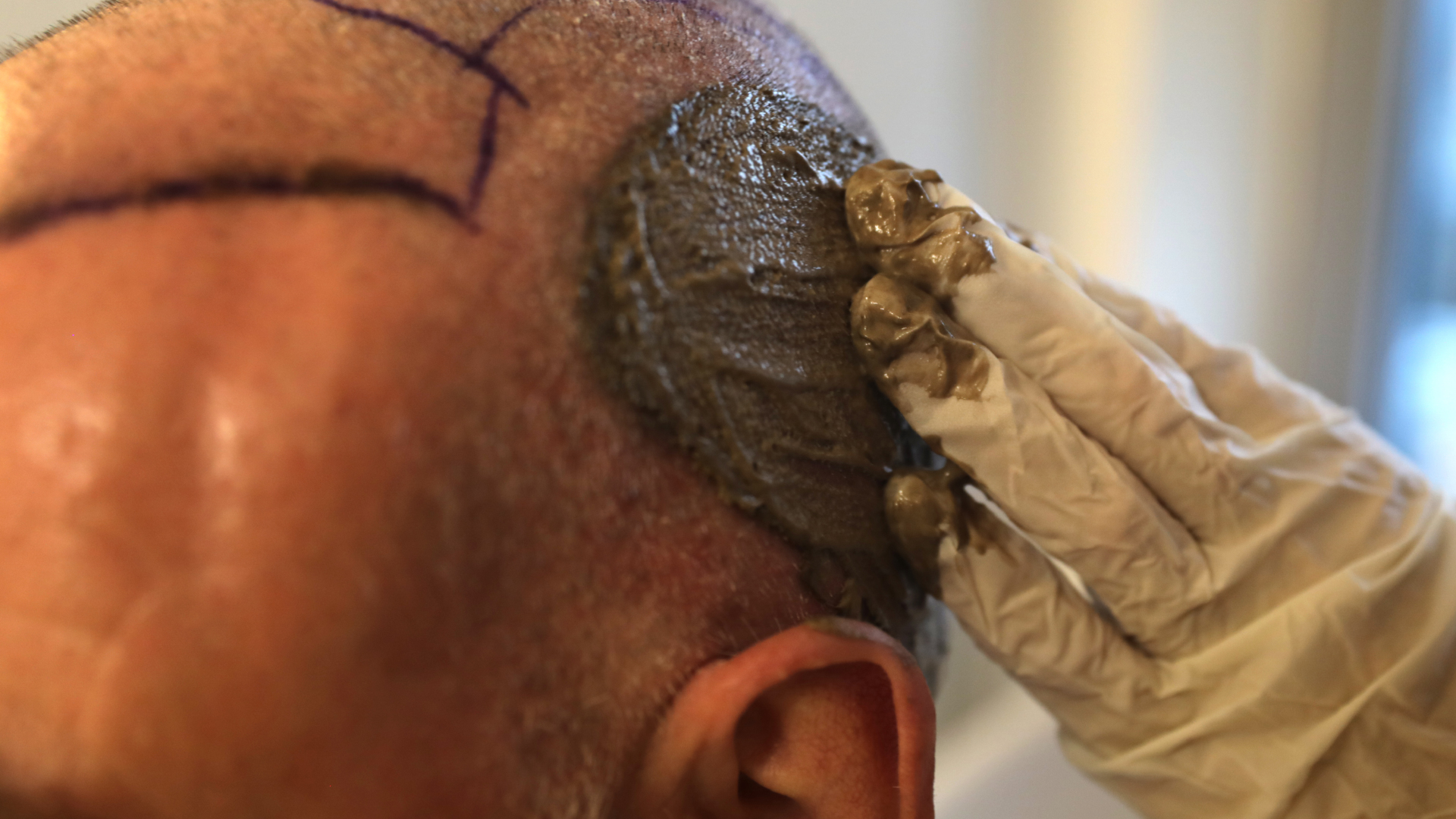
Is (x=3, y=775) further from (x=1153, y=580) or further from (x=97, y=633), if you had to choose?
(x=1153, y=580)

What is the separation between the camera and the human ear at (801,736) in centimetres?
56

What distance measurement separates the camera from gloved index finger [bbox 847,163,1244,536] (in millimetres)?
665

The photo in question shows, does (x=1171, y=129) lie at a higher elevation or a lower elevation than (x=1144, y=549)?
higher

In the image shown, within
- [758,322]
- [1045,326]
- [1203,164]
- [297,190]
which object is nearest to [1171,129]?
[1203,164]

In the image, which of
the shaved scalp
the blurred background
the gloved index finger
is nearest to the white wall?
the blurred background

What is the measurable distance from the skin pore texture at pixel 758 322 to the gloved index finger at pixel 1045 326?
41 millimetres

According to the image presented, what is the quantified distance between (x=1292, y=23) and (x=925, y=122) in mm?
937

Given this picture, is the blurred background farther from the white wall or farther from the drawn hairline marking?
the drawn hairline marking

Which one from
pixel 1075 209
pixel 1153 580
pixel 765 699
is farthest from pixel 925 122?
pixel 765 699

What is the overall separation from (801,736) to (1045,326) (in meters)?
0.35

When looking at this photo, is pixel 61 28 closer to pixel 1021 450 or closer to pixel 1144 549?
pixel 1021 450

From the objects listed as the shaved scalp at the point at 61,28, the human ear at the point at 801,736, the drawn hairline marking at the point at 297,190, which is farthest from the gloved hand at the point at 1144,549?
the shaved scalp at the point at 61,28

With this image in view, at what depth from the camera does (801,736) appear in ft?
2.02

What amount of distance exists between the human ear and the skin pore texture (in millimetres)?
51
